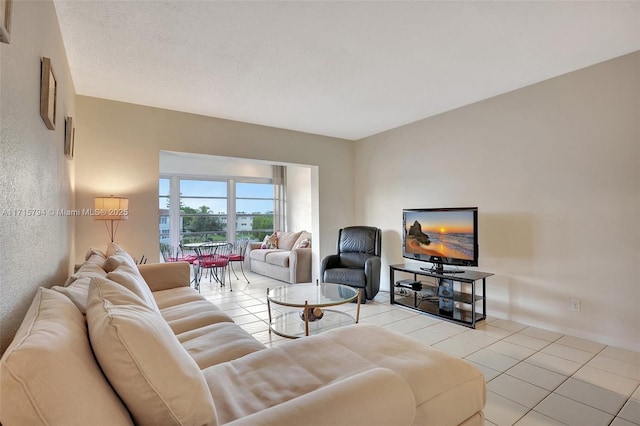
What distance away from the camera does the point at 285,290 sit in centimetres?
324

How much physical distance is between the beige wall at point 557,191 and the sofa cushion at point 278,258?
2798 mm

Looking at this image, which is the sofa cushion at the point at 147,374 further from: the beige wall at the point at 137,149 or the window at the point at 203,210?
the window at the point at 203,210

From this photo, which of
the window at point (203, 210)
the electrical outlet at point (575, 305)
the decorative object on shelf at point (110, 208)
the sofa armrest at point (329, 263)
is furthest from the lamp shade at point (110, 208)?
the electrical outlet at point (575, 305)

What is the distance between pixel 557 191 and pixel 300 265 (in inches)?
147

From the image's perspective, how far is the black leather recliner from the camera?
4137 mm

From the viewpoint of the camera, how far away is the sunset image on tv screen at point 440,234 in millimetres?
3445

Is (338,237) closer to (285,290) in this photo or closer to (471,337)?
(285,290)

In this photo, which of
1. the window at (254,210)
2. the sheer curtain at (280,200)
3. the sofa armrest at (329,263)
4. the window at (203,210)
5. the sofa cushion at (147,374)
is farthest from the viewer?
the sheer curtain at (280,200)

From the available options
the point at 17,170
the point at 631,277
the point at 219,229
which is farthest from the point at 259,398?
the point at 219,229

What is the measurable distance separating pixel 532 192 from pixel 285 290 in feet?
9.25

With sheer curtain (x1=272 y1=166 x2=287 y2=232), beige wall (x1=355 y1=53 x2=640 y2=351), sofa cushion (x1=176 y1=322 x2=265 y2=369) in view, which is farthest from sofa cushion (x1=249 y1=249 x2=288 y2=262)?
sofa cushion (x1=176 y1=322 x2=265 y2=369)

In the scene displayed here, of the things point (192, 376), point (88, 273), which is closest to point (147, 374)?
point (192, 376)

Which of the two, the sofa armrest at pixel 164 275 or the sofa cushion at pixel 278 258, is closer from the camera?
the sofa armrest at pixel 164 275

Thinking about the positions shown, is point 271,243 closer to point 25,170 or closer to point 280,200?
point 280,200
